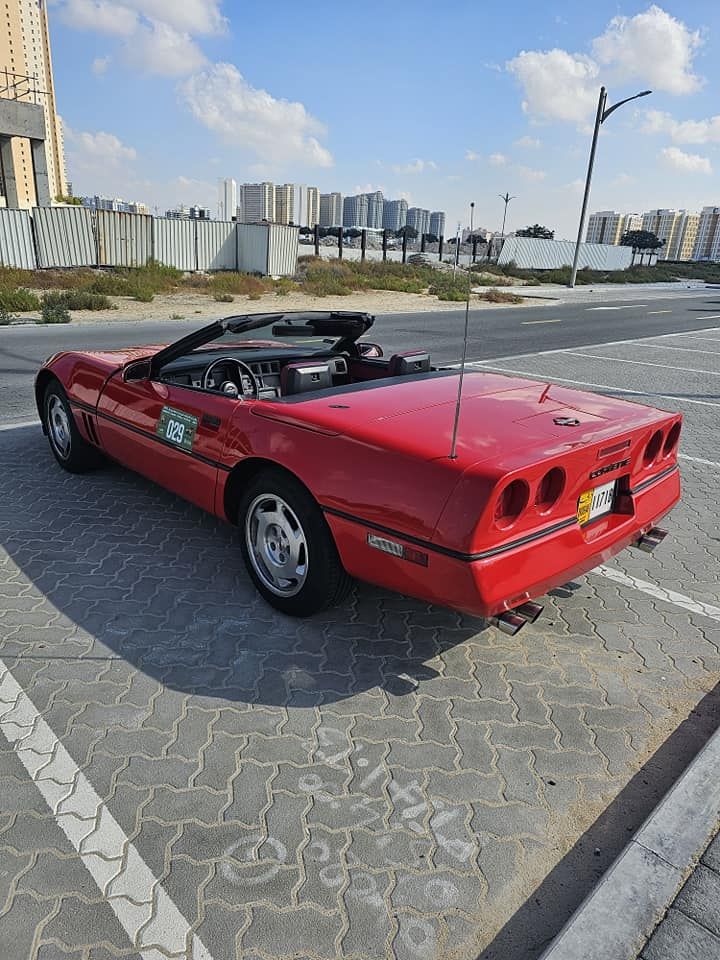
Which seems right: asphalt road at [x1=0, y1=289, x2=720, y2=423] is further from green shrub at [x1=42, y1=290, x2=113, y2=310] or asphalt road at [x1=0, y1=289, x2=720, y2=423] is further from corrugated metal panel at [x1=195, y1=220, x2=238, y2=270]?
corrugated metal panel at [x1=195, y1=220, x2=238, y2=270]

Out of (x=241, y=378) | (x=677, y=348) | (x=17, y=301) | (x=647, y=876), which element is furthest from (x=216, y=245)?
(x=647, y=876)

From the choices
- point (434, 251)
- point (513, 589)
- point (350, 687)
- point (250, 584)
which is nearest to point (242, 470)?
point (250, 584)

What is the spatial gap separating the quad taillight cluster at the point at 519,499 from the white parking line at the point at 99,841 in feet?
5.31

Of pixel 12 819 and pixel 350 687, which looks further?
pixel 350 687

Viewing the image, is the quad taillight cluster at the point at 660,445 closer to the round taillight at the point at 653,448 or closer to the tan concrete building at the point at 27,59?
the round taillight at the point at 653,448

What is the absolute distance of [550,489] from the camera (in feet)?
9.00

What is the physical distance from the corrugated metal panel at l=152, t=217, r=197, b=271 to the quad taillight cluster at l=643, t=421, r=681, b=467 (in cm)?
2684

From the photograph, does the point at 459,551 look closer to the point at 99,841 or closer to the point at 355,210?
the point at 99,841

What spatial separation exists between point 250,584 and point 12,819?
66.7 inches

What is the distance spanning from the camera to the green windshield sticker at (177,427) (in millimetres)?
3729

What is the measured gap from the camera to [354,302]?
24906mm

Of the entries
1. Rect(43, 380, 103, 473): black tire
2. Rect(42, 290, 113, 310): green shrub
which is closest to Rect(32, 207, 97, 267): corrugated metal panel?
Rect(42, 290, 113, 310): green shrub

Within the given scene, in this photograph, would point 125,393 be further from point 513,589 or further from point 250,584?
point 513,589

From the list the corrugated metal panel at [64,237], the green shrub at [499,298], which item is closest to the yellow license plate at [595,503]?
the corrugated metal panel at [64,237]
